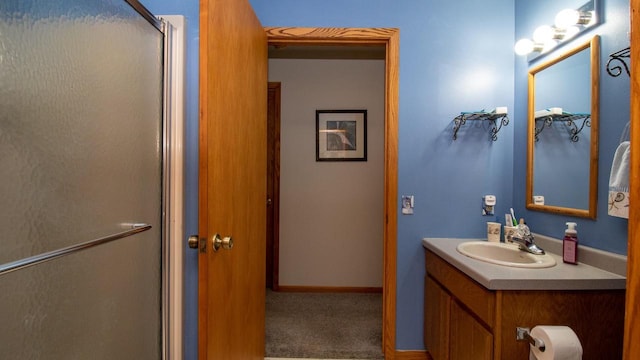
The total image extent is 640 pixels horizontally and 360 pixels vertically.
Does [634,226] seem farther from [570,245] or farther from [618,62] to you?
[618,62]

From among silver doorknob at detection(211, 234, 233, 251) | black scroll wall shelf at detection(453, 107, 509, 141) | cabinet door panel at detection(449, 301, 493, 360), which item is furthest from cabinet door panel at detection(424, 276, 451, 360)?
silver doorknob at detection(211, 234, 233, 251)

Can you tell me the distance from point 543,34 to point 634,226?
4.25 ft

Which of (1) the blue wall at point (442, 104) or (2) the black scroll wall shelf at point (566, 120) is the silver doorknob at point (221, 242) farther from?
(2) the black scroll wall shelf at point (566, 120)

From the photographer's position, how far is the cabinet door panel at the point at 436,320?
148cm

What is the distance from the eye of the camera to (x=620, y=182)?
1072 mm

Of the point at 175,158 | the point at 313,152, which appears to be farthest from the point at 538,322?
the point at 313,152

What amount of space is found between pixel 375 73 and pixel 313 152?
3.30ft

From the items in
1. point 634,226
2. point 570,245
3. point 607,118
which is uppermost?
point 607,118

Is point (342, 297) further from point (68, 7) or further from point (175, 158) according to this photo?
point (68, 7)

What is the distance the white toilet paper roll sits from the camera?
93 cm

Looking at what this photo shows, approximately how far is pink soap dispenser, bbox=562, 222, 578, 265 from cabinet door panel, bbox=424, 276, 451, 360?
1.80 feet

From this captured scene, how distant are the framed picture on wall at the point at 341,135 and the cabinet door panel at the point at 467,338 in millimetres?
1740

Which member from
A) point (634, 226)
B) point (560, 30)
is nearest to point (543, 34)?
point (560, 30)

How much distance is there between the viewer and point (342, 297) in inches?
109
